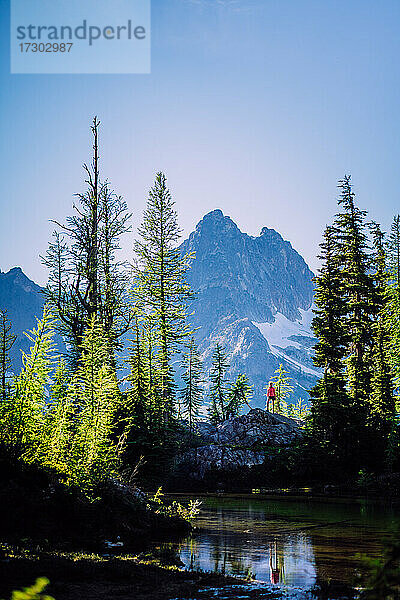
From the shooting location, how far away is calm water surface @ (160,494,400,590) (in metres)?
10.7

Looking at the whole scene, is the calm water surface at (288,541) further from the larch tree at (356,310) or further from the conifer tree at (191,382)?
the conifer tree at (191,382)

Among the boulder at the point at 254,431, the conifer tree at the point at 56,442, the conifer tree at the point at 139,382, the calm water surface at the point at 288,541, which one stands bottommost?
the calm water surface at the point at 288,541

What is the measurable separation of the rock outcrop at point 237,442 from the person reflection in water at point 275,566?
71.0 feet

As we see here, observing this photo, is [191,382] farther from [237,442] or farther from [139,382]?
[139,382]

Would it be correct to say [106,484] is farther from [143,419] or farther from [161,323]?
[161,323]

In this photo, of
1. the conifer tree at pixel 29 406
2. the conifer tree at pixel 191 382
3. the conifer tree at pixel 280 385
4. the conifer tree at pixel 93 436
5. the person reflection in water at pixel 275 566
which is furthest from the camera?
the conifer tree at pixel 280 385

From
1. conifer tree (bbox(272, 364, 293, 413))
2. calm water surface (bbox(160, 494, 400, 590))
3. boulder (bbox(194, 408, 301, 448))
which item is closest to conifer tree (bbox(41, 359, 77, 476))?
calm water surface (bbox(160, 494, 400, 590))

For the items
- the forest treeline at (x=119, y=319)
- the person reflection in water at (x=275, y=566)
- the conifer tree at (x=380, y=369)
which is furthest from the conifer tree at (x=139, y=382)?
the person reflection in water at (x=275, y=566)

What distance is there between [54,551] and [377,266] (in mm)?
40207

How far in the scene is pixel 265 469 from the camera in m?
34.6

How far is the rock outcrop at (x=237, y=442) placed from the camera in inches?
1371

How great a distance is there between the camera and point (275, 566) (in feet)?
37.0

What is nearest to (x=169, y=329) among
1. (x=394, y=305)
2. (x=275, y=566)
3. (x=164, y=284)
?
(x=164, y=284)

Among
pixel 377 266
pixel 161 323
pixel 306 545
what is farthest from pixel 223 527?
pixel 377 266
